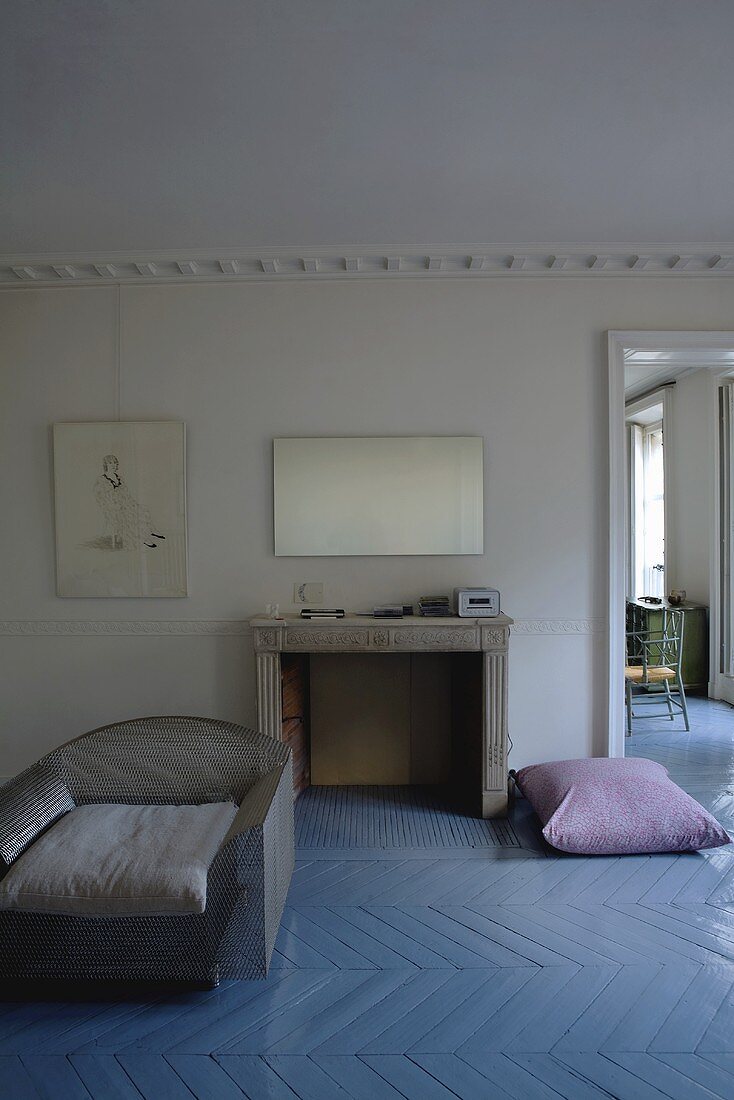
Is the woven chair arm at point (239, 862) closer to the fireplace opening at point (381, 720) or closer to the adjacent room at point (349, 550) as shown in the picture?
the adjacent room at point (349, 550)

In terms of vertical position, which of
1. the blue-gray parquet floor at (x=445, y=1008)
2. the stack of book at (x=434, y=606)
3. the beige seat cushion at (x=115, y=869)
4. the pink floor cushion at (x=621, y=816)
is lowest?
the blue-gray parquet floor at (x=445, y=1008)

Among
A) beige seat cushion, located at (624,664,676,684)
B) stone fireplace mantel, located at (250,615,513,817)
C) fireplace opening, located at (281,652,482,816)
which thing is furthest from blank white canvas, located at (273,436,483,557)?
beige seat cushion, located at (624,664,676,684)

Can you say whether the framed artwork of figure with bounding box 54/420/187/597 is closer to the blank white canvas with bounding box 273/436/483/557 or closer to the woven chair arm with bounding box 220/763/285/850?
the blank white canvas with bounding box 273/436/483/557

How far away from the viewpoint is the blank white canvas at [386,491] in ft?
14.3

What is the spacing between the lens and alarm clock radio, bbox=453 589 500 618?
160 inches

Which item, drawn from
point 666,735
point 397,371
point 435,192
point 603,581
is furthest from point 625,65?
point 666,735

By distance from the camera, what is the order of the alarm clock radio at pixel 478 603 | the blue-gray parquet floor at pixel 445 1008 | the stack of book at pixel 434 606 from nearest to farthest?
the blue-gray parquet floor at pixel 445 1008, the alarm clock radio at pixel 478 603, the stack of book at pixel 434 606

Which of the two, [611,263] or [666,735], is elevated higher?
[611,263]

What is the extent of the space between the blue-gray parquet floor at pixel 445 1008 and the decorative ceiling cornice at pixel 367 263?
3258 mm

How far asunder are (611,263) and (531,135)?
4.80ft

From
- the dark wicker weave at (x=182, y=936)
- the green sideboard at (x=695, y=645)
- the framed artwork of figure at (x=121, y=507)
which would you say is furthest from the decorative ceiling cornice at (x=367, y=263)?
the green sideboard at (x=695, y=645)

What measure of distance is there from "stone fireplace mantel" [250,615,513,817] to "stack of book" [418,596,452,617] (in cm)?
17

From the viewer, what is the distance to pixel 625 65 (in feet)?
8.50

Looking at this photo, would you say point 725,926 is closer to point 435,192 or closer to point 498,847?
point 498,847
